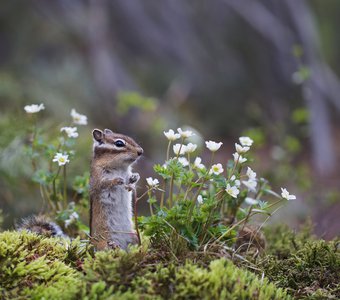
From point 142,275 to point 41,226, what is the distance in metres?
1.39

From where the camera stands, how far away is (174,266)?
2.99 meters

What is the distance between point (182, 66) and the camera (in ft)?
51.1

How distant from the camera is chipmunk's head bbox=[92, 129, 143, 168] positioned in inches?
158

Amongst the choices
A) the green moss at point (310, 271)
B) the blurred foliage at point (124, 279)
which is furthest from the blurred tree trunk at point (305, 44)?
the blurred foliage at point (124, 279)

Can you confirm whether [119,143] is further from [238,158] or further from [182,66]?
[182,66]

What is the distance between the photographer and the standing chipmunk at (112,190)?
3.70 metres

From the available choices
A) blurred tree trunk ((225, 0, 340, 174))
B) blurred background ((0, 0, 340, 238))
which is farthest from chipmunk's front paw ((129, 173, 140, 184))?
blurred tree trunk ((225, 0, 340, 174))

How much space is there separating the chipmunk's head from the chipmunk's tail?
628 millimetres

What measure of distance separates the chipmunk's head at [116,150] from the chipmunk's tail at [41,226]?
24.7 inches

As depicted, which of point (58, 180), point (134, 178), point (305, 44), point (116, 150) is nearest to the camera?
point (134, 178)

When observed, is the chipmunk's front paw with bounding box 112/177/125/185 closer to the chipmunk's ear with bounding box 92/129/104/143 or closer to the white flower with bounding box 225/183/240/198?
the chipmunk's ear with bounding box 92/129/104/143

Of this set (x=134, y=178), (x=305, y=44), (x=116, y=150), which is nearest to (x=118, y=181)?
(x=134, y=178)

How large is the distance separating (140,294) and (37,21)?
1321 cm

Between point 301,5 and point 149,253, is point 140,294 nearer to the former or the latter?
point 149,253
